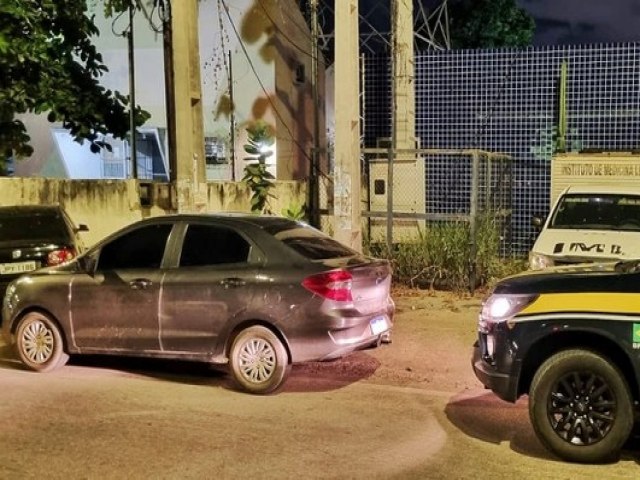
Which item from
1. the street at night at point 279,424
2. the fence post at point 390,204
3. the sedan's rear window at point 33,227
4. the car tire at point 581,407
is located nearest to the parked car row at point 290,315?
the car tire at point 581,407

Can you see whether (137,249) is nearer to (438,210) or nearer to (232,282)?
(232,282)

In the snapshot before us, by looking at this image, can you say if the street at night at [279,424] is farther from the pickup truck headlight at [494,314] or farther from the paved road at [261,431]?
the pickup truck headlight at [494,314]

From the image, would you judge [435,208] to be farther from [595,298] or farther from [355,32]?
[595,298]

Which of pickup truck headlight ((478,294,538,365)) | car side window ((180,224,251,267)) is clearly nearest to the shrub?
car side window ((180,224,251,267))

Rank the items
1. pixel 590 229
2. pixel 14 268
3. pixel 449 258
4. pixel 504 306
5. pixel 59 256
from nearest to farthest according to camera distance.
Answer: pixel 504 306 < pixel 14 268 < pixel 59 256 < pixel 590 229 < pixel 449 258

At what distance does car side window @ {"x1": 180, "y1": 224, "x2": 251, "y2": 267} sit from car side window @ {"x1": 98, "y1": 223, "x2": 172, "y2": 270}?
266 mm

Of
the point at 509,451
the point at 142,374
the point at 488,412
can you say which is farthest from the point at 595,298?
the point at 142,374

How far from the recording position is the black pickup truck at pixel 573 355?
205 inches

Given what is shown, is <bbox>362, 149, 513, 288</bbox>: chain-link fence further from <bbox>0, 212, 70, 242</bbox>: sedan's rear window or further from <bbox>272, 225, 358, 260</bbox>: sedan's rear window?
<bbox>0, 212, 70, 242</bbox>: sedan's rear window

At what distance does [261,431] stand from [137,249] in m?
2.64

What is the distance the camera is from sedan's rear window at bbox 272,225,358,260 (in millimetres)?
7336

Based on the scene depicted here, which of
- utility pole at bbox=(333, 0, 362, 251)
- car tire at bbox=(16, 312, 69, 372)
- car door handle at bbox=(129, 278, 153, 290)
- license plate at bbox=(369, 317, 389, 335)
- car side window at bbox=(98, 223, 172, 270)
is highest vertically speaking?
utility pole at bbox=(333, 0, 362, 251)

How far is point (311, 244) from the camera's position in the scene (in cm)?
759

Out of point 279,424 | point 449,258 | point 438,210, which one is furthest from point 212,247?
point 438,210
